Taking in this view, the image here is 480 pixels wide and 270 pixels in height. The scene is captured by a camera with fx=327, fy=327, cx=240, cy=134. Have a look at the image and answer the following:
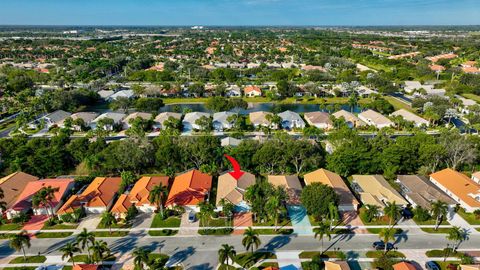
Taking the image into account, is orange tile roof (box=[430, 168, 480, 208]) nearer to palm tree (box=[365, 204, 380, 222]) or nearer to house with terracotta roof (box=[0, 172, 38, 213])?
palm tree (box=[365, 204, 380, 222])

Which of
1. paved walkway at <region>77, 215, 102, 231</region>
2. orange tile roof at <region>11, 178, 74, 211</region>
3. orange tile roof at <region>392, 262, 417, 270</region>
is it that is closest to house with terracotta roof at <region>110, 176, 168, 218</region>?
paved walkway at <region>77, 215, 102, 231</region>

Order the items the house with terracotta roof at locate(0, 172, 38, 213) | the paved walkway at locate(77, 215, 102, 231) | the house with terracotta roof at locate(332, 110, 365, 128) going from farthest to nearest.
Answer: the house with terracotta roof at locate(332, 110, 365, 128) → the house with terracotta roof at locate(0, 172, 38, 213) → the paved walkway at locate(77, 215, 102, 231)

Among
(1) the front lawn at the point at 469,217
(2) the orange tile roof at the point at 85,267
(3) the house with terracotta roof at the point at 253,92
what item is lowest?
(1) the front lawn at the point at 469,217

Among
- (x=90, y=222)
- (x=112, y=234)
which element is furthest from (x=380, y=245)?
(x=90, y=222)

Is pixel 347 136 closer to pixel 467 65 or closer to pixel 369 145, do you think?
pixel 369 145

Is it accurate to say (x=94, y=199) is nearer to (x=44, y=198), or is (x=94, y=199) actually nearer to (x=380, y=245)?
(x=44, y=198)

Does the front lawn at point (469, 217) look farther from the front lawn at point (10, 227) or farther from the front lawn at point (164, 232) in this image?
the front lawn at point (10, 227)

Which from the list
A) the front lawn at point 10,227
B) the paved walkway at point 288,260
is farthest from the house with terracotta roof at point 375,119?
the front lawn at point 10,227
